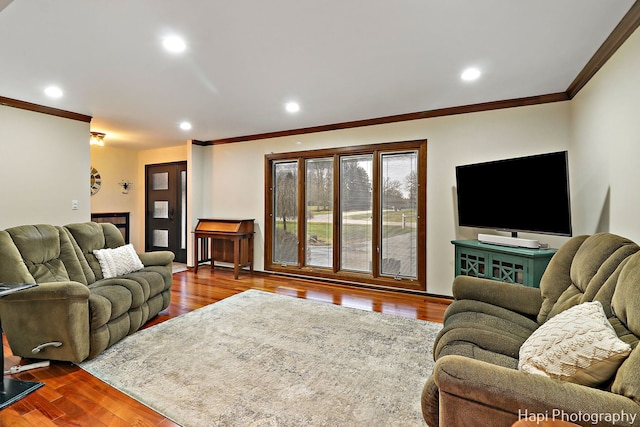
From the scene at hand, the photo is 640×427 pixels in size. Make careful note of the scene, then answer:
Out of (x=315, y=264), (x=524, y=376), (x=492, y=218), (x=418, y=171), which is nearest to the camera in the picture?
(x=524, y=376)

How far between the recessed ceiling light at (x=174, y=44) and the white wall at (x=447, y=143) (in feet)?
8.97

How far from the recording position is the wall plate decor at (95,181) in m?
A: 5.93

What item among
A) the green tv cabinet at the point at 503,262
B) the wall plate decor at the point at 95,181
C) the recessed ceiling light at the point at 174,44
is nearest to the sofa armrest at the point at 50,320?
the recessed ceiling light at the point at 174,44

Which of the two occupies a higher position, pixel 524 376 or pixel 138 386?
pixel 524 376

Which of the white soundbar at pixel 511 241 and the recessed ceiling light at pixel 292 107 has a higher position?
the recessed ceiling light at pixel 292 107

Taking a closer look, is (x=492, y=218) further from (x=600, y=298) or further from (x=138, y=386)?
(x=138, y=386)

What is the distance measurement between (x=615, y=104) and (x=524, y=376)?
2.35 meters

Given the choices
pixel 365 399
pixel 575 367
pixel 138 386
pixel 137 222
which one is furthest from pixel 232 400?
pixel 137 222

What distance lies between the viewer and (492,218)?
132 inches

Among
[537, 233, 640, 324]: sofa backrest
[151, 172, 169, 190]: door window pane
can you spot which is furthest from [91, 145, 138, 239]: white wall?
[537, 233, 640, 324]: sofa backrest

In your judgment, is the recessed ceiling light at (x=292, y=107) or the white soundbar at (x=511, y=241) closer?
the white soundbar at (x=511, y=241)

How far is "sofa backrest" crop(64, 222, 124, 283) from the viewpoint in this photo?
3.12 meters

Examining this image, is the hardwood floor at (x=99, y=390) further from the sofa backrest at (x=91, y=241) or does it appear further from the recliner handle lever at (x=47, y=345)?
the sofa backrest at (x=91, y=241)

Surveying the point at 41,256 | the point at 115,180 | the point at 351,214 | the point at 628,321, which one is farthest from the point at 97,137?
the point at 628,321
